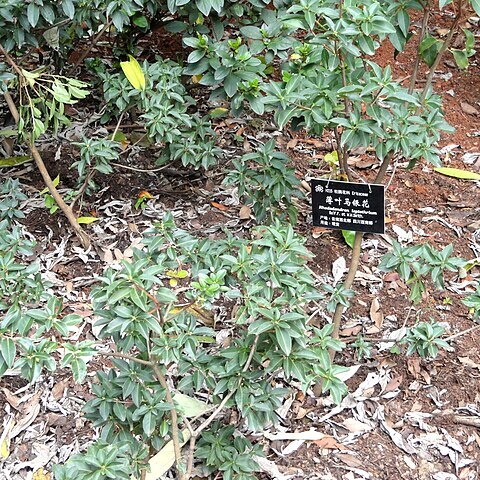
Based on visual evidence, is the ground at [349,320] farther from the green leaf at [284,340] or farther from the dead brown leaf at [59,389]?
the green leaf at [284,340]

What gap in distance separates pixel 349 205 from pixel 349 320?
703 mm

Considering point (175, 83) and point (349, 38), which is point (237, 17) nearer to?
point (175, 83)

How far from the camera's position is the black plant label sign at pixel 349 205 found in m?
2.54

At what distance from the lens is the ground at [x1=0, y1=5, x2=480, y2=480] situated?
269cm

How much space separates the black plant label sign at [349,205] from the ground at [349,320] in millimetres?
556

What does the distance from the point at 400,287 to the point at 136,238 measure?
1.20 metres

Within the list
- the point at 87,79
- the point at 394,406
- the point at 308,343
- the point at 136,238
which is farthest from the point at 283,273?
the point at 87,79

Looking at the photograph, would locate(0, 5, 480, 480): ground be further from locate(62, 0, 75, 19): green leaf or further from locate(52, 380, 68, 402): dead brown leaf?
locate(62, 0, 75, 19): green leaf

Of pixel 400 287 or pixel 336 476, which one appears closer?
pixel 336 476

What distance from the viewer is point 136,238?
356cm

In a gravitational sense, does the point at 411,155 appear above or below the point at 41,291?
above

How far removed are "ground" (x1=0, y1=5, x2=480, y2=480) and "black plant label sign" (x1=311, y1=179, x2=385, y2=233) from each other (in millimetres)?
556

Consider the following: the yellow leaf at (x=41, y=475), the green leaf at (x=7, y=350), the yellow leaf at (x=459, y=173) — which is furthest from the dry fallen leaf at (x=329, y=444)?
the yellow leaf at (x=459, y=173)

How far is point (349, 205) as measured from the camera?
2600mm
